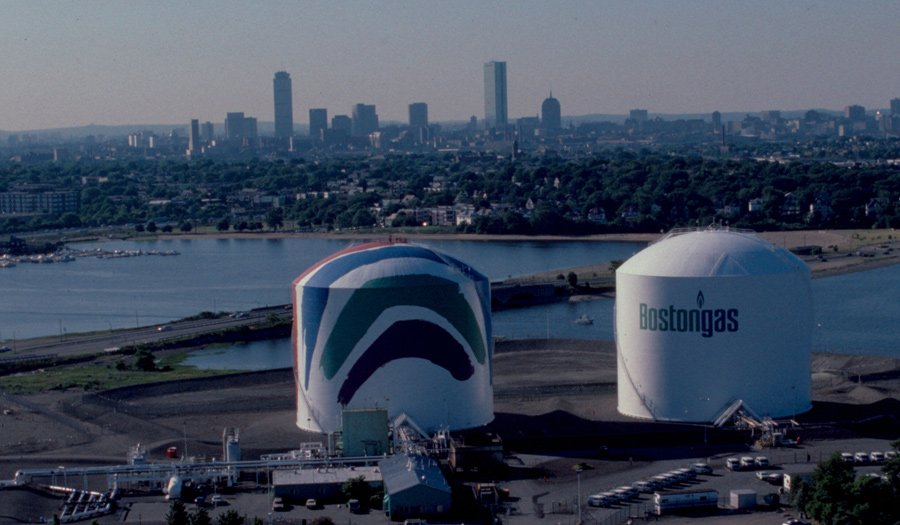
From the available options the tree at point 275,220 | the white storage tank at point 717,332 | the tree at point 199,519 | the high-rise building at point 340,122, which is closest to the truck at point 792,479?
the white storage tank at point 717,332

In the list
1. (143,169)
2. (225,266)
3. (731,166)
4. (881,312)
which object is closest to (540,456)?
(881,312)

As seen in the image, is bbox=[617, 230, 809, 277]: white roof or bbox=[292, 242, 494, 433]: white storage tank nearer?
bbox=[292, 242, 494, 433]: white storage tank

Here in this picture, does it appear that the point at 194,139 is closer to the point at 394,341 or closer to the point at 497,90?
the point at 497,90

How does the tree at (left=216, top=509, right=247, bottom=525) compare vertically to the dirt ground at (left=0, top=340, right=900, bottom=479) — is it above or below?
above

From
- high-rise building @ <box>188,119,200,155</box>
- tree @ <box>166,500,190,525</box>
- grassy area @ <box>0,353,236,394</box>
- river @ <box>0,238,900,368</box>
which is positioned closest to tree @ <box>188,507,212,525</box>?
tree @ <box>166,500,190,525</box>

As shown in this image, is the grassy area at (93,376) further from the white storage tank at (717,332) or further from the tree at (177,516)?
the tree at (177,516)

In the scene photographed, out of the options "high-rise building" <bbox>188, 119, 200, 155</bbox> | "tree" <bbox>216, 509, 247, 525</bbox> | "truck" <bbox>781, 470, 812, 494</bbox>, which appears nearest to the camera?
"tree" <bbox>216, 509, 247, 525</bbox>

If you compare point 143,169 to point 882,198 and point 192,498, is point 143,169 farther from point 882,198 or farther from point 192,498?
point 192,498

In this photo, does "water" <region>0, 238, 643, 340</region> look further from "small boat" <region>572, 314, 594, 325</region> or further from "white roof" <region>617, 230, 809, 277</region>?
"white roof" <region>617, 230, 809, 277</region>
